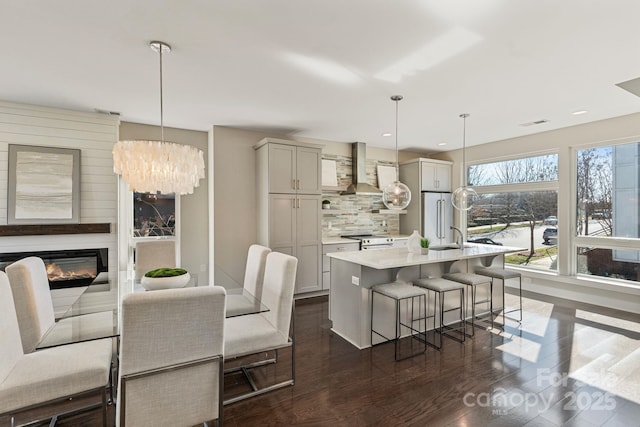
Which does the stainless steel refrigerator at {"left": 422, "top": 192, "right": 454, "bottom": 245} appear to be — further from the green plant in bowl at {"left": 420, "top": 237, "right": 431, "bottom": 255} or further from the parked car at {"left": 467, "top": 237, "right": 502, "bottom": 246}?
the green plant in bowl at {"left": 420, "top": 237, "right": 431, "bottom": 255}

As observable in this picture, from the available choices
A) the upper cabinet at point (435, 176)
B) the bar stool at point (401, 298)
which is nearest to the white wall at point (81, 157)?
the bar stool at point (401, 298)

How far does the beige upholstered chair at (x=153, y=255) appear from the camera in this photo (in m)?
3.23

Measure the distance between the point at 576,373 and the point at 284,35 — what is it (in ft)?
11.7

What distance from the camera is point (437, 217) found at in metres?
6.22

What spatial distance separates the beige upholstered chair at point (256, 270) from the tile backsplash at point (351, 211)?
2.79m

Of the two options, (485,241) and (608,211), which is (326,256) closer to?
(485,241)

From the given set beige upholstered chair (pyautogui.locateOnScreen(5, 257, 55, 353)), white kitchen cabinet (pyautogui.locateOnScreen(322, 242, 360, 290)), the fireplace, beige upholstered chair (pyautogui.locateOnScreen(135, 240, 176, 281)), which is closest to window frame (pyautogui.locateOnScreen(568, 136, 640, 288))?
white kitchen cabinet (pyautogui.locateOnScreen(322, 242, 360, 290))

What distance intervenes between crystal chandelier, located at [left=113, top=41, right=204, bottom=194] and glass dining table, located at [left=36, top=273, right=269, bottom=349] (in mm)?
848

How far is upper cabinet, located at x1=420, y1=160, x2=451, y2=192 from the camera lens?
6.07m

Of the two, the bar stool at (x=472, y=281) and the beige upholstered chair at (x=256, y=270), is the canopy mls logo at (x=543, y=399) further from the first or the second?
the beige upholstered chair at (x=256, y=270)

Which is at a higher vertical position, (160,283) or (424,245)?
(424,245)

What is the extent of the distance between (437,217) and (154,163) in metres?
5.31

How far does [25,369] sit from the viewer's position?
67.0 inches

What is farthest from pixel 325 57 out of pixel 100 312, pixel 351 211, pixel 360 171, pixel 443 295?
pixel 351 211
